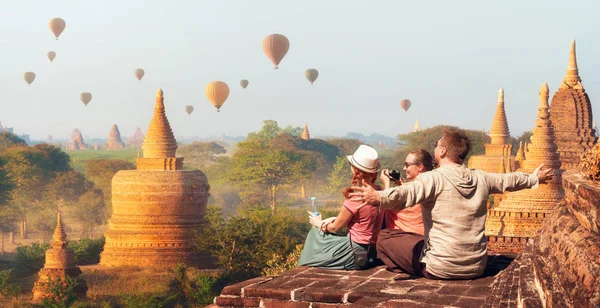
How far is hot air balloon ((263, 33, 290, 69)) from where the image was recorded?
Answer: 232 feet

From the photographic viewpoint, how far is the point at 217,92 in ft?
242

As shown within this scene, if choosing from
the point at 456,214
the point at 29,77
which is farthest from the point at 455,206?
the point at 29,77

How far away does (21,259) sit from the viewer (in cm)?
3706

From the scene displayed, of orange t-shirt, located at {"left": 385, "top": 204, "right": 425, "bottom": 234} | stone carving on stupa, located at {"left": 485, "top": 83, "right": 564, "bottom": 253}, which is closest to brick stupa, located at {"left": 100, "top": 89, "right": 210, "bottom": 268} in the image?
stone carving on stupa, located at {"left": 485, "top": 83, "right": 564, "bottom": 253}

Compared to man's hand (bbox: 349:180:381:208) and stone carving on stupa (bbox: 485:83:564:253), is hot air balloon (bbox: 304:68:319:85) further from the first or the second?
man's hand (bbox: 349:180:381:208)

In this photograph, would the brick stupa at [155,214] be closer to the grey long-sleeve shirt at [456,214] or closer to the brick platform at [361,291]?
Result: the brick platform at [361,291]

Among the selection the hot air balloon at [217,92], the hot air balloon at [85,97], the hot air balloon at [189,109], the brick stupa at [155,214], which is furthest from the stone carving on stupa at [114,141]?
the brick stupa at [155,214]

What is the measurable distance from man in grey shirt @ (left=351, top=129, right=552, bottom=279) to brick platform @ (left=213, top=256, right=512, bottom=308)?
0.12 meters

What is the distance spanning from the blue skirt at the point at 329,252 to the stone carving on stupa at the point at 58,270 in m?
24.3

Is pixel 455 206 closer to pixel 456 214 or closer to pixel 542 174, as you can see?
pixel 456 214

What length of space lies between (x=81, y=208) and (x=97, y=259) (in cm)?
2361

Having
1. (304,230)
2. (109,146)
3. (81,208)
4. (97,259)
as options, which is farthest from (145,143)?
(109,146)

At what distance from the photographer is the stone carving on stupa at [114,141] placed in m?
179

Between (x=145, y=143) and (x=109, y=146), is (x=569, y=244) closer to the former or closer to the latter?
(x=145, y=143)
